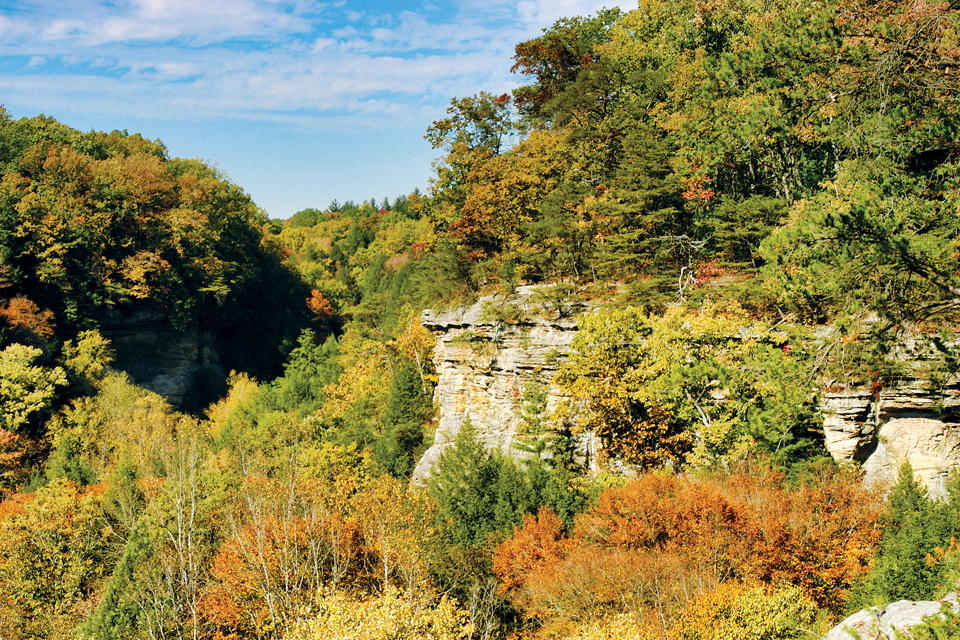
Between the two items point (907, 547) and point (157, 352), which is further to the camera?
point (157, 352)

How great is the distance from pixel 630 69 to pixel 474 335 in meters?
16.4

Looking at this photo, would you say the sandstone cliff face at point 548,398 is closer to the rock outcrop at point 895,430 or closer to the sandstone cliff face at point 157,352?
the rock outcrop at point 895,430

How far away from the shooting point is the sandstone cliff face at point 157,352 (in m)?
47.2

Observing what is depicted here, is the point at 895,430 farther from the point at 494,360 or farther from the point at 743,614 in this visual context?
the point at 494,360

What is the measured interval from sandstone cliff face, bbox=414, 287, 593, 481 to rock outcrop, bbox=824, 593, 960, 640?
15.8 metres

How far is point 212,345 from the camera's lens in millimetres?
55375

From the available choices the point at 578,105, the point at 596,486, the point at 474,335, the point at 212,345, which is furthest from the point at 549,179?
the point at 212,345

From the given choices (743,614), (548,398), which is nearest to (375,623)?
(743,614)

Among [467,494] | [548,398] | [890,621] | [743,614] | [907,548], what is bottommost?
[467,494]

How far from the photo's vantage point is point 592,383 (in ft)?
75.3

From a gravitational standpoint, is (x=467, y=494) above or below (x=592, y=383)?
below

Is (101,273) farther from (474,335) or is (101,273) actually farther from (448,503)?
(448,503)

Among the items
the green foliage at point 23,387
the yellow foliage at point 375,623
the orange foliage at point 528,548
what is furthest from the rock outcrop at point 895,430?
the green foliage at point 23,387

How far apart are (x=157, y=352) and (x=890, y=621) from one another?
5146 cm
